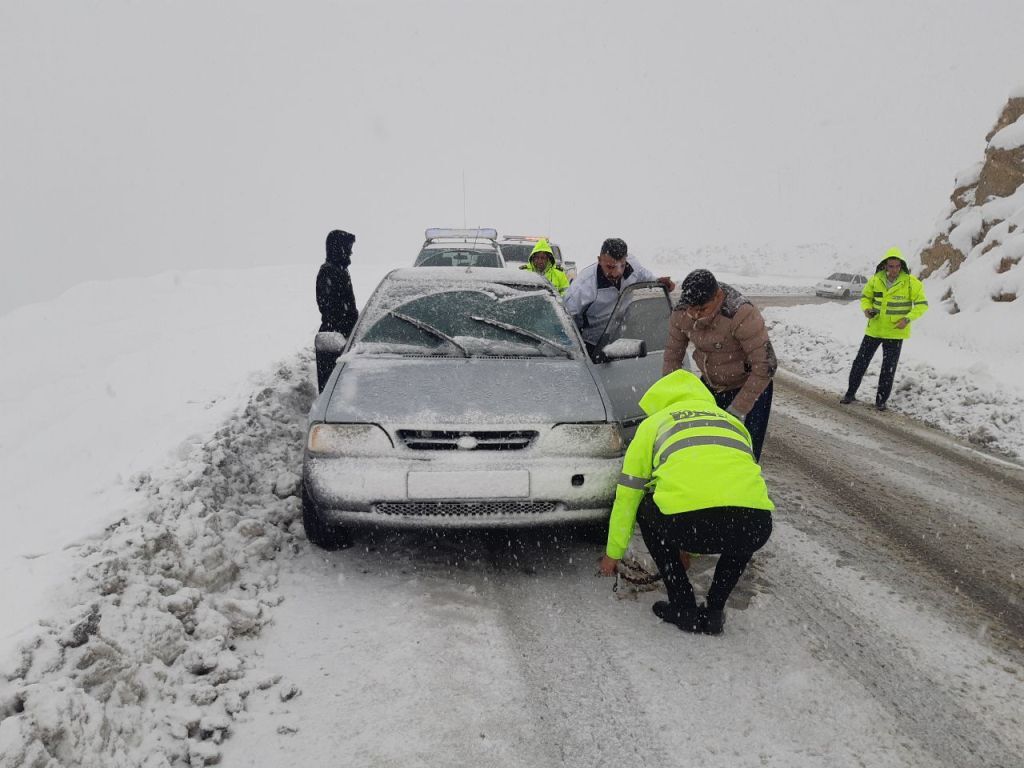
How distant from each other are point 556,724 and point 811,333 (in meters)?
11.8

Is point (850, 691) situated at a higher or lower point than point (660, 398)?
lower

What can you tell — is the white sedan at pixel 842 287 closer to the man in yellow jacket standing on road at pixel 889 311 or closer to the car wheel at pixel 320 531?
the man in yellow jacket standing on road at pixel 889 311

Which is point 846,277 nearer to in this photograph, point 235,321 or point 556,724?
point 235,321

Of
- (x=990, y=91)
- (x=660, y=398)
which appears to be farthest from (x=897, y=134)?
(x=660, y=398)

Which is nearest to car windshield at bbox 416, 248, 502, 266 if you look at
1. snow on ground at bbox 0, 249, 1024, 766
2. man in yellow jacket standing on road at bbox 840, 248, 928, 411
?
snow on ground at bbox 0, 249, 1024, 766

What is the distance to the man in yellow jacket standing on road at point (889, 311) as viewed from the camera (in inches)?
294

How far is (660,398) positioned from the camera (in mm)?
3164

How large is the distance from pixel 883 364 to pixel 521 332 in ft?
17.8

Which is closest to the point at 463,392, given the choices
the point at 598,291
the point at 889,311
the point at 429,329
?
the point at 429,329

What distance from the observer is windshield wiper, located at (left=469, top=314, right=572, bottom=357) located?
Result: 14.3 feet

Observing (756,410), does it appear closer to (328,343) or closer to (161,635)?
(328,343)

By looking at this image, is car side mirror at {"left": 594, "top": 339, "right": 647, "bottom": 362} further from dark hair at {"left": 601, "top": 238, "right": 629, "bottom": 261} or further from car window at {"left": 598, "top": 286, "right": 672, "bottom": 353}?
dark hair at {"left": 601, "top": 238, "right": 629, "bottom": 261}

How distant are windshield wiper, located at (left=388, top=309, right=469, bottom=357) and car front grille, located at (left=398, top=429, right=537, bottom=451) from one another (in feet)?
2.89

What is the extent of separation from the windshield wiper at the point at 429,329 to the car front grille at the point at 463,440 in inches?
34.7
